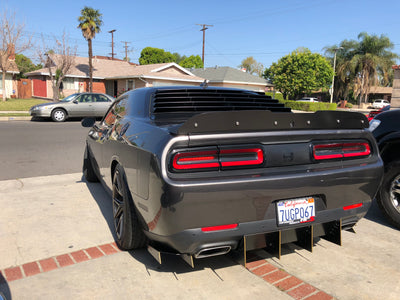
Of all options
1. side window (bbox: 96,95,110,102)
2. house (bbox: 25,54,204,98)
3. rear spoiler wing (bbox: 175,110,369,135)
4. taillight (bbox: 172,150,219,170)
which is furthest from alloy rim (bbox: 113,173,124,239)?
house (bbox: 25,54,204,98)

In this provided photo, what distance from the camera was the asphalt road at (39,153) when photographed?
6.60 metres

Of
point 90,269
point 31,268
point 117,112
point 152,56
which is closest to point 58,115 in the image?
point 117,112

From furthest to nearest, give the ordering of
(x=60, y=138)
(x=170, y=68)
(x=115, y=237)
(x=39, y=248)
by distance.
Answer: (x=170, y=68) < (x=60, y=138) < (x=115, y=237) < (x=39, y=248)

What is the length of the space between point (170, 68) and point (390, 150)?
3422 centimetres

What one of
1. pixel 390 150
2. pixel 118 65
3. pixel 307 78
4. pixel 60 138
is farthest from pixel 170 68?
pixel 390 150

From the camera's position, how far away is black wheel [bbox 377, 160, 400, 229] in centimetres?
386

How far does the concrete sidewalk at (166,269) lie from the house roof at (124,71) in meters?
30.3

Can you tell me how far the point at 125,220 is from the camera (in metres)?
3.00

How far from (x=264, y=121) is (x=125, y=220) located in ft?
4.86

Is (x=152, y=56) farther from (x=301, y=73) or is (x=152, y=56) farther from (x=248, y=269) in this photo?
(x=248, y=269)

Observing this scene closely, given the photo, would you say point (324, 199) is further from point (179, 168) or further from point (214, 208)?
point (179, 168)

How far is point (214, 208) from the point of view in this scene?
2.36 meters

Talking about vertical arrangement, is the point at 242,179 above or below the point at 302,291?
above

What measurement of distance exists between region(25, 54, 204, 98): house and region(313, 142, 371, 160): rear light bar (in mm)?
31128
